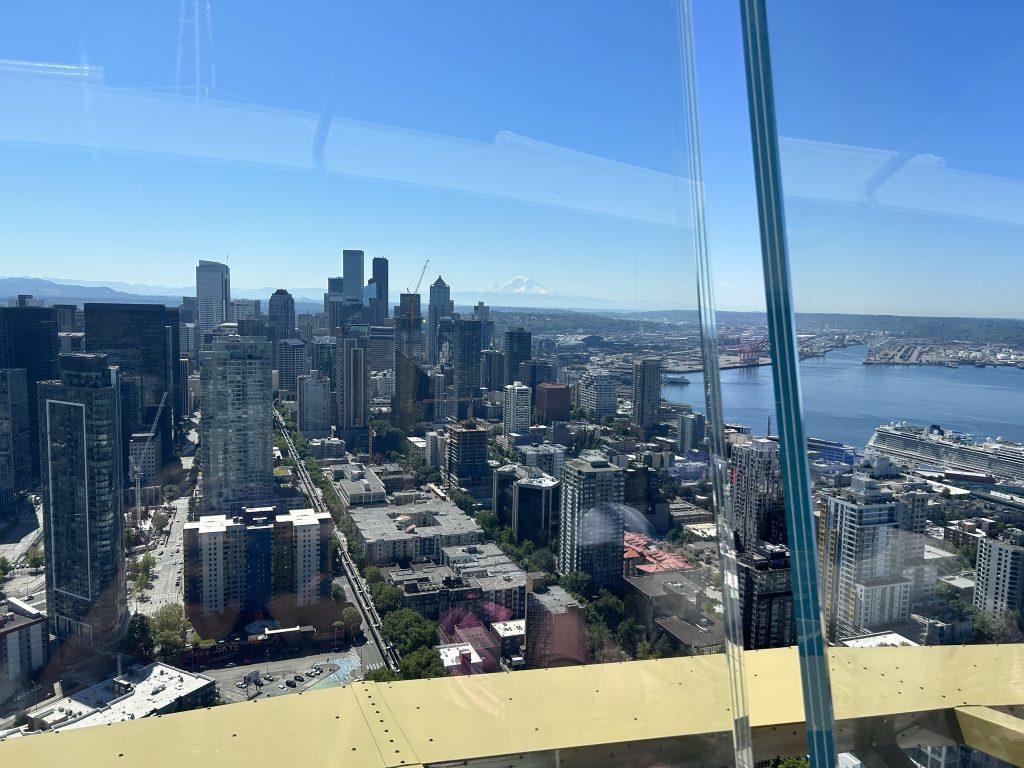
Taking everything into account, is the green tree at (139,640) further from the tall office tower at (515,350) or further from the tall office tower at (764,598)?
the tall office tower at (515,350)

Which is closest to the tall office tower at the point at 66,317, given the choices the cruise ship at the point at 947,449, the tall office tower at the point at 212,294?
the tall office tower at the point at 212,294

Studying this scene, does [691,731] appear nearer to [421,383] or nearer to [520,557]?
[520,557]

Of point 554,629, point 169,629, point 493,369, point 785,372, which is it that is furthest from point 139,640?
point 493,369

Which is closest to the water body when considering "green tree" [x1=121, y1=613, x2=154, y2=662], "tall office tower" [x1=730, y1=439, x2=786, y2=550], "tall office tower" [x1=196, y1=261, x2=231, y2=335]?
"tall office tower" [x1=730, y1=439, x2=786, y2=550]

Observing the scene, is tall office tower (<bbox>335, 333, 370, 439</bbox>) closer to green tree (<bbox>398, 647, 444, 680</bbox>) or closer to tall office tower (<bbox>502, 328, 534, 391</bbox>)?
tall office tower (<bbox>502, 328, 534, 391</bbox>)

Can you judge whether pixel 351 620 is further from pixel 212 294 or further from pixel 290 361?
pixel 290 361

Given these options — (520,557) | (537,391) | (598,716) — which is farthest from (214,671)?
(537,391)

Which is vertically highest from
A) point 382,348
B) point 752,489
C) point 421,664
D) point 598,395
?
point 382,348
